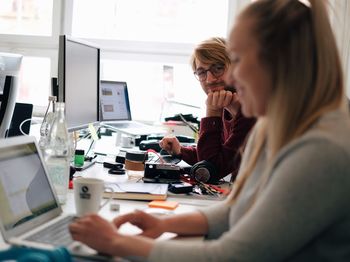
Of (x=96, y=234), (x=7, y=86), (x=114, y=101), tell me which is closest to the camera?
(x=96, y=234)

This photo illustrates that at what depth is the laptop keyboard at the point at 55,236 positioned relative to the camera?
98cm

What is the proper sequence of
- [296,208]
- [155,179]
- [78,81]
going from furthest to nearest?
[78,81] < [155,179] < [296,208]

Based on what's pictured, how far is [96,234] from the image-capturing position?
36.1 inches

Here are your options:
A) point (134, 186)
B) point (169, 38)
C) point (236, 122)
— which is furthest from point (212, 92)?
point (169, 38)

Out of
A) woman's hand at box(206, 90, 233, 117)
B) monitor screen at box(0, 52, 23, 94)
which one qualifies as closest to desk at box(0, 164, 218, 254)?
woman's hand at box(206, 90, 233, 117)

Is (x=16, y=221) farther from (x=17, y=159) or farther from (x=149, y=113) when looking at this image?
(x=149, y=113)

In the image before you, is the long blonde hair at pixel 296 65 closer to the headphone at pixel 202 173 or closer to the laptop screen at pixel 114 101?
the headphone at pixel 202 173

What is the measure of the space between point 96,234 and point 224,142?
1.19 meters

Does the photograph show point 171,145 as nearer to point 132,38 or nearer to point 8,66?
point 8,66

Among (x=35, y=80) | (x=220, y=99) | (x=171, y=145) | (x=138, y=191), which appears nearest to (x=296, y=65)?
(x=138, y=191)

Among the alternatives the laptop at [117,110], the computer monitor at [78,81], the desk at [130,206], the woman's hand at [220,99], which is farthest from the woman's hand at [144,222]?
the laptop at [117,110]

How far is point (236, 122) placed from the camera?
1875 mm

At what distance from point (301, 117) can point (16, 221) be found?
64cm

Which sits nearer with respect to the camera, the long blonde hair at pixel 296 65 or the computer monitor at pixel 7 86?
the long blonde hair at pixel 296 65
